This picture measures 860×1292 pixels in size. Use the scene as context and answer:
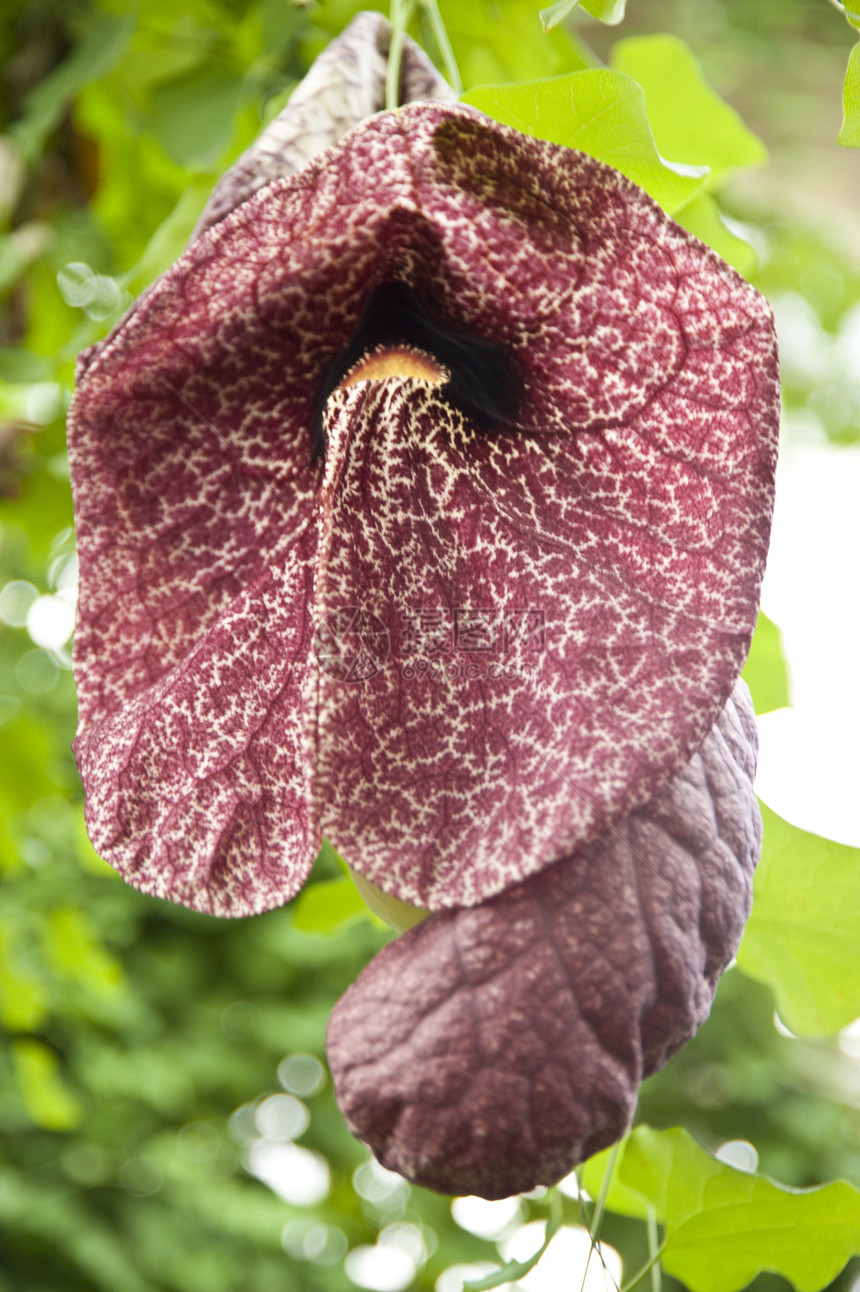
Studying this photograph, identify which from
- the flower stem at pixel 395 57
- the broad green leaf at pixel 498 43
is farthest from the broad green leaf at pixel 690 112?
the flower stem at pixel 395 57

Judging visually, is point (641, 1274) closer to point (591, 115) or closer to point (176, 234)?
point (591, 115)

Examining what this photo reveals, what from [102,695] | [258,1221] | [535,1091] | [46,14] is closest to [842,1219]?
[535,1091]

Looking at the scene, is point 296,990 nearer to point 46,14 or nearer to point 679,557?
point 46,14

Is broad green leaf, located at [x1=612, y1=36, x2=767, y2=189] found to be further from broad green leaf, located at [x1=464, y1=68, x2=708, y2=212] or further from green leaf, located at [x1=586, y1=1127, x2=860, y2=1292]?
Result: green leaf, located at [x1=586, y1=1127, x2=860, y2=1292]

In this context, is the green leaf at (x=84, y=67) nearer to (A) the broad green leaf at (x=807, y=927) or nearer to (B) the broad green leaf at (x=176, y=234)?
(B) the broad green leaf at (x=176, y=234)

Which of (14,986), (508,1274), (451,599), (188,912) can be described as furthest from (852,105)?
(188,912)

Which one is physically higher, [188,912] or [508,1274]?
[508,1274]

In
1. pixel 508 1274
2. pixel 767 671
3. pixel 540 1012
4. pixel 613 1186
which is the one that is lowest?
pixel 613 1186
